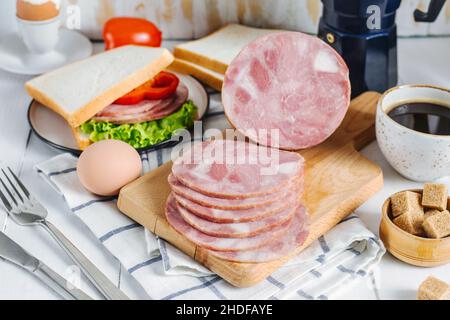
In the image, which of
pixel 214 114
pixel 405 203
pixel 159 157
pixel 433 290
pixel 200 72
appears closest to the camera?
pixel 433 290

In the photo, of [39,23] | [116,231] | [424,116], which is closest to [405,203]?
[424,116]

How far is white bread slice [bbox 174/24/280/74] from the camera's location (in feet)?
5.41

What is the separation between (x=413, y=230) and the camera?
1098 millimetres

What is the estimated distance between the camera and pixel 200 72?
5.44ft

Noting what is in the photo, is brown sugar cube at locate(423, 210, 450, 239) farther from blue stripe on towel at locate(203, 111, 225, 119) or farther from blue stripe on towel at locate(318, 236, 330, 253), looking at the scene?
blue stripe on towel at locate(203, 111, 225, 119)

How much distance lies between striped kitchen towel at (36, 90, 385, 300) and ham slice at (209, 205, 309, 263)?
37 millimetres

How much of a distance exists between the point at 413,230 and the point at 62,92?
0.82 meters

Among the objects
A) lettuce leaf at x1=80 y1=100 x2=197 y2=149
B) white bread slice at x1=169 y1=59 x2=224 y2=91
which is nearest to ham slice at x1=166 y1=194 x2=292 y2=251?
lettuce leaf at x1=80 y1=100 x2=197 y2=149

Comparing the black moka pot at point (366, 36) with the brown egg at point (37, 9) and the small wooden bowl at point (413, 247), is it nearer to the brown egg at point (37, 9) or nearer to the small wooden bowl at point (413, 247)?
the small wooden bowl at point (413, 247)

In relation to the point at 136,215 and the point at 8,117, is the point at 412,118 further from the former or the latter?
the point at 8,117

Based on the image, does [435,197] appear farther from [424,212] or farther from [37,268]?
[37,268]

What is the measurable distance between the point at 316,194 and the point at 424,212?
0.20 m
